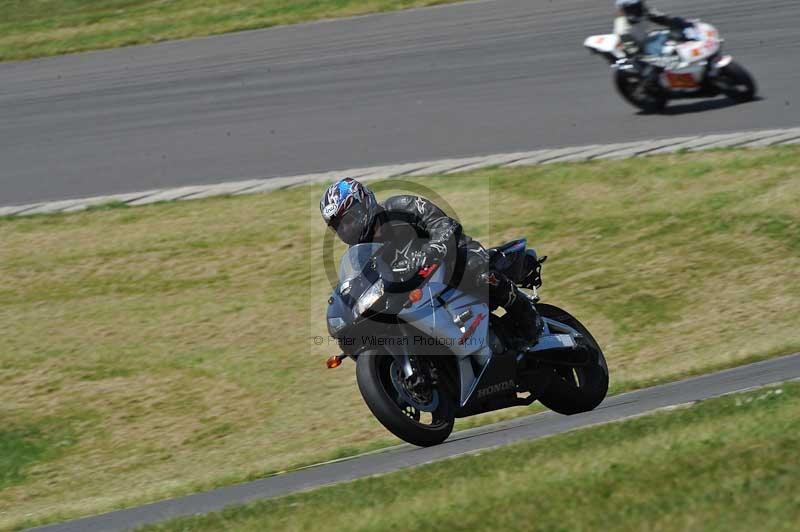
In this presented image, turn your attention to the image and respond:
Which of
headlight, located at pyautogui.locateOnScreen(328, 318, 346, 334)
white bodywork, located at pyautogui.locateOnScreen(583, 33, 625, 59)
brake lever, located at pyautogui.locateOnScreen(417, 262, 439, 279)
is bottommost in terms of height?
white bodywork, located at pyautogui.locateOnScreen(583, 33, 625, 59)

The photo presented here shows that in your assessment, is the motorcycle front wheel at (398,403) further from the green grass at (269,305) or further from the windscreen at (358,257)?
the green grass at (269,305)

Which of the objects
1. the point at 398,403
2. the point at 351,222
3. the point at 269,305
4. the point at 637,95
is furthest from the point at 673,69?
the point at 398,403

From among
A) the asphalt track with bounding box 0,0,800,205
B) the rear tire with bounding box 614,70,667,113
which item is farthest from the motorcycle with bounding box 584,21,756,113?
the asphalt track with bounding box 0,0,800,205

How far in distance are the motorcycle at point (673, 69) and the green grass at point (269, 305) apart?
221cm

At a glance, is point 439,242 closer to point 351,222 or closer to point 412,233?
point 412,233

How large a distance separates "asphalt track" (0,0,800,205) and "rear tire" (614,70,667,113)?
0.63 feet

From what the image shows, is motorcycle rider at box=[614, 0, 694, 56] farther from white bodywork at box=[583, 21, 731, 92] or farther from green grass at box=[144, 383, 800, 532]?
green grass at box=[144, 383, 800, 532]

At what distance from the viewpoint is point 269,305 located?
12.4 meters

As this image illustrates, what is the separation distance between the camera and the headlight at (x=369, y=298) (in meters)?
6.76

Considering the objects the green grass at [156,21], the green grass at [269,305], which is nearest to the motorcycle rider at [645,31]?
the green grass at [269,305]

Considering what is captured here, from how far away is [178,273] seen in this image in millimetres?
13383

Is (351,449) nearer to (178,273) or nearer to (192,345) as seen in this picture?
(192,345)

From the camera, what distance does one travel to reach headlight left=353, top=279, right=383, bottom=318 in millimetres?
6762

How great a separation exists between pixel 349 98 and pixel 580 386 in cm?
1070
